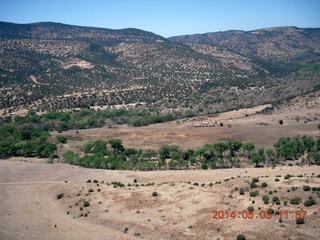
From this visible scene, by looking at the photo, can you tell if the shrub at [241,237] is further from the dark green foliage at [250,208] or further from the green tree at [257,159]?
the green tree at [257,159]

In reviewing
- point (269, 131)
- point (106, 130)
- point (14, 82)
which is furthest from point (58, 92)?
point (269, 131)

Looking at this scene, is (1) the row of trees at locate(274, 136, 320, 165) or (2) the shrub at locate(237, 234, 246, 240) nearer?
(2) the shrub at locate(237, 234, 246, 240)

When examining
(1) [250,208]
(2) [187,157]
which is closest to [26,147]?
(2) [187,157]

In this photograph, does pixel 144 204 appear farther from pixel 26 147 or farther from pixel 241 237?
pixel 26 147

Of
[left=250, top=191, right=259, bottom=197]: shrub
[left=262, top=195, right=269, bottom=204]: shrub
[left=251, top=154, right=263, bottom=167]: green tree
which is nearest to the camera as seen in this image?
[left=262, top=195, right=269, bottom=204]: shrub

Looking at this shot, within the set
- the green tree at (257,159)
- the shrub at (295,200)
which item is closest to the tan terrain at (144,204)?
the shrub at (295,200)

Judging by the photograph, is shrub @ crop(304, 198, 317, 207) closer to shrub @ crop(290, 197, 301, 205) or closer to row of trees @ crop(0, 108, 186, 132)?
shrub @ crop(290, 197, 301, 205)

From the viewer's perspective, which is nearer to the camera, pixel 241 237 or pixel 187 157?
pixel 241 237

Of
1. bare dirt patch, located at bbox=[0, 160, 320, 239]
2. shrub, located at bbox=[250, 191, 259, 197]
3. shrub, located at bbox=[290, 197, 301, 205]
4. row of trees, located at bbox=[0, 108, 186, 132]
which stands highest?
row of trees, located at bbox=[0, 108, 186, 132]

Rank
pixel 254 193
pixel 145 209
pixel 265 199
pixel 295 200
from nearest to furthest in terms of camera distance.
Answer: pixel 295 200 → pixel 265 199 → pixel 254 193 → pixel 145 209

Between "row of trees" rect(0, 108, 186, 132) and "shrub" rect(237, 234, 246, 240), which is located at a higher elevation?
"row of trees" rect(0, 108, 186, 132)

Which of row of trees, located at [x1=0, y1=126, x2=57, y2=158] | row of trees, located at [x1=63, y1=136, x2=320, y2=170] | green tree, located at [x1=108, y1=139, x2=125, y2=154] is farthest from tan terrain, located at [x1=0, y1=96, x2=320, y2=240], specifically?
green tree, located at [x1=108, y1=139, x2=125, y2=154]
